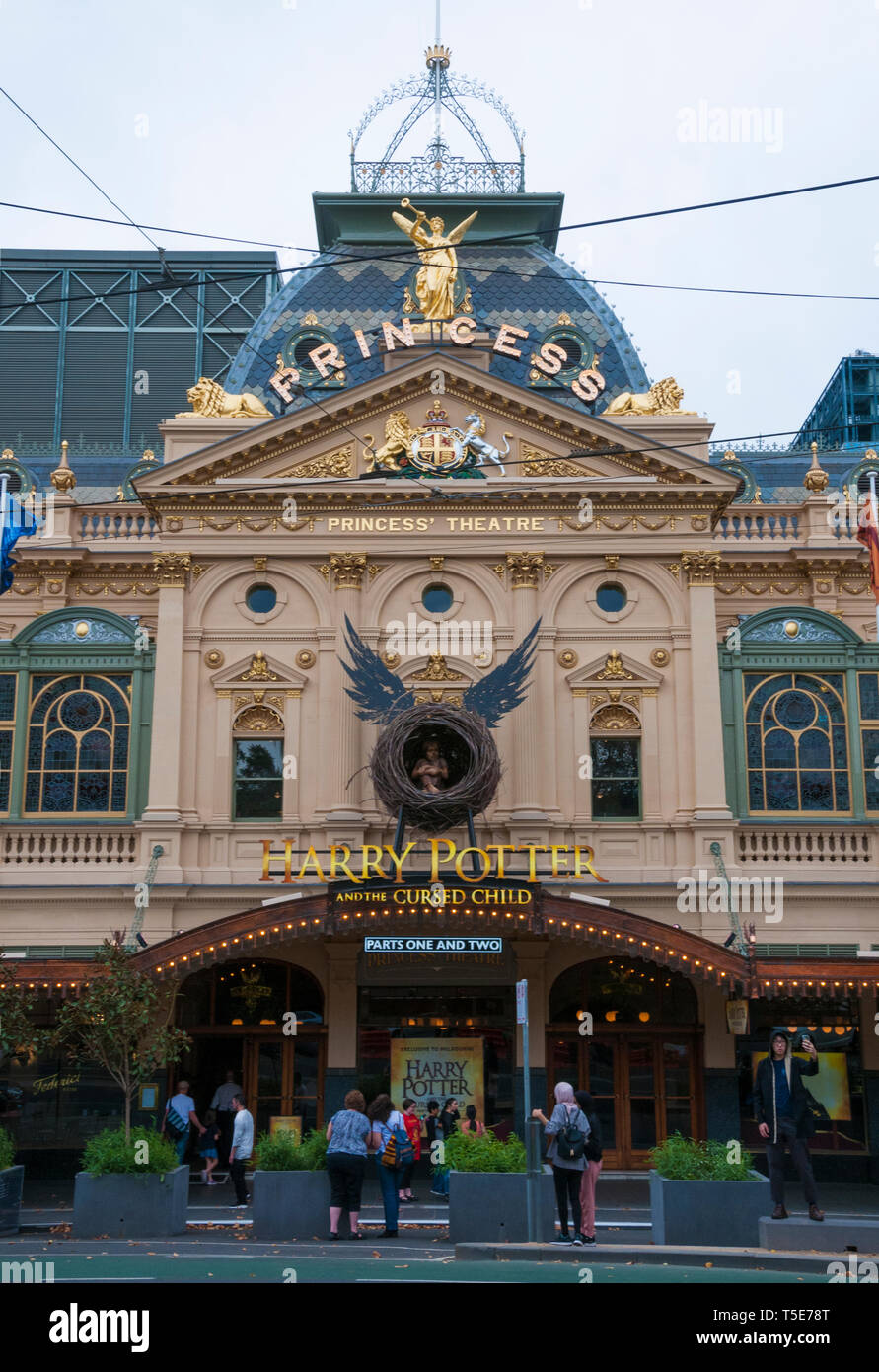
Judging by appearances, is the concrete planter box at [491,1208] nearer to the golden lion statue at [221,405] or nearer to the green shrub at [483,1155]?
the green shrub at [483,1155]

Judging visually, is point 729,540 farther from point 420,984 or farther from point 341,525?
point 420,984

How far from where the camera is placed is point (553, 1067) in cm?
3008

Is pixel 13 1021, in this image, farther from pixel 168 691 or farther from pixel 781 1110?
pixel 781 1110

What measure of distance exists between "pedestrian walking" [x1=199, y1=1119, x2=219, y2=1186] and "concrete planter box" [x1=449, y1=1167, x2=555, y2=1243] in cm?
918

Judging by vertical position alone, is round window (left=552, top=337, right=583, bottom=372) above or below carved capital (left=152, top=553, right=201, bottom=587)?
above

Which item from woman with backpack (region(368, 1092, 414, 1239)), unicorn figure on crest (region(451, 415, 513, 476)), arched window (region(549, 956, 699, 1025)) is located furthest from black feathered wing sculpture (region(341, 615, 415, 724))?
woman with backpack (region(368, 1092, 414, 1239))

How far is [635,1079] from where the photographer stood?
30.0 m

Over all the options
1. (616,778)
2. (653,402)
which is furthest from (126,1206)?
(653,402)

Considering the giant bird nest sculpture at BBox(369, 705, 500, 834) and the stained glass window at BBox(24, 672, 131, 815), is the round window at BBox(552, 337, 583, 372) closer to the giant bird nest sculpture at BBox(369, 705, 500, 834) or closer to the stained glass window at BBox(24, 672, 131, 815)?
the giant bird nest sculpture at BBox(369, 705, 500, 834)

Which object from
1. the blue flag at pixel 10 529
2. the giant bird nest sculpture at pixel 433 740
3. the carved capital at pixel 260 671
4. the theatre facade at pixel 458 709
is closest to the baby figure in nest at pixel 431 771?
the giant bird nest sculpture at pixel 433 740

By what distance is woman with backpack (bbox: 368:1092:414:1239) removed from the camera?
1991 centimetres

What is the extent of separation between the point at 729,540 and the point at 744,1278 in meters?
20.3

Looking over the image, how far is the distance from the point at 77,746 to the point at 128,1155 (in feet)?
39.8

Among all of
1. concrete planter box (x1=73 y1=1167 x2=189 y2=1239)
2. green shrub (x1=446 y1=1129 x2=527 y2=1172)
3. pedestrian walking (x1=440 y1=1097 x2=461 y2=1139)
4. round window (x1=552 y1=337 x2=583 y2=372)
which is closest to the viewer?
green shrub (x1=446 y1=1129 x2=527 y2=1172)
